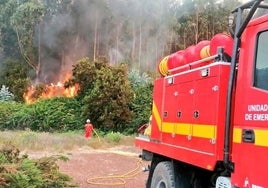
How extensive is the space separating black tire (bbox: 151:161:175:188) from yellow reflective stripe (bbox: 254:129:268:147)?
2317 mm

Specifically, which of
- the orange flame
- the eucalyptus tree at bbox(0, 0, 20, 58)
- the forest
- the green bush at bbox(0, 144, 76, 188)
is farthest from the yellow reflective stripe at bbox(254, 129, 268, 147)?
the eucalyptus tree at bbox(0, 0, 20, 58)

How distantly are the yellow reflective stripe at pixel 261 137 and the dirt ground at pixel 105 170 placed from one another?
735 cm

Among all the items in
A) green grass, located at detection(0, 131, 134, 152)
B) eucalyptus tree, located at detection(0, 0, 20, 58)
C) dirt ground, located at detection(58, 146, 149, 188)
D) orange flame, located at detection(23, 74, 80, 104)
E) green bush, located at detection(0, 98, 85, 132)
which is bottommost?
dirt ground, located at detection(58, 146, 149, 188)

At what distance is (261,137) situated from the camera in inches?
159

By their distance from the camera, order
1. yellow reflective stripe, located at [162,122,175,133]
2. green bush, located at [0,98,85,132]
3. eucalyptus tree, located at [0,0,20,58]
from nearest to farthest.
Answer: yellow reflective stripe, located at [162,122,175,133], green bush, located at [0,98,85,132], eucalyptus tree, located at [0,0,20,58]

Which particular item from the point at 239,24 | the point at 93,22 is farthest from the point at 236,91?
the point at 93,22

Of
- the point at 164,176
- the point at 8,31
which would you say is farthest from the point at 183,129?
the point at 8,31

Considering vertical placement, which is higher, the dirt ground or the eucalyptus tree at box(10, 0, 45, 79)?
the eucalyptus tree at box(10, 0, 45, 79)

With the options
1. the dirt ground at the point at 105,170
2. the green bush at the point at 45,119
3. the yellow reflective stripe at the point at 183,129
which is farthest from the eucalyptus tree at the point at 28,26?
the yellow reflective stripe at the point at 183,129

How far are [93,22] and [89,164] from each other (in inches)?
1156

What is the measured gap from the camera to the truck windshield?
4.12 metres

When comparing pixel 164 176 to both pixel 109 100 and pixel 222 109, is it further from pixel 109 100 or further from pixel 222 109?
pixel 109 100

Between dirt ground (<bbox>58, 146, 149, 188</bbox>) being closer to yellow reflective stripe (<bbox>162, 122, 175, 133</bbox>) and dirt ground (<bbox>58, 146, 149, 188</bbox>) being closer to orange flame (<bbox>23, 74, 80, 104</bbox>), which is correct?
yellow reflective stripe (<bbox>162, 122, 175, 133</bbox>)

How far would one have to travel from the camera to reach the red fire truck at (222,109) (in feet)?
13.7
